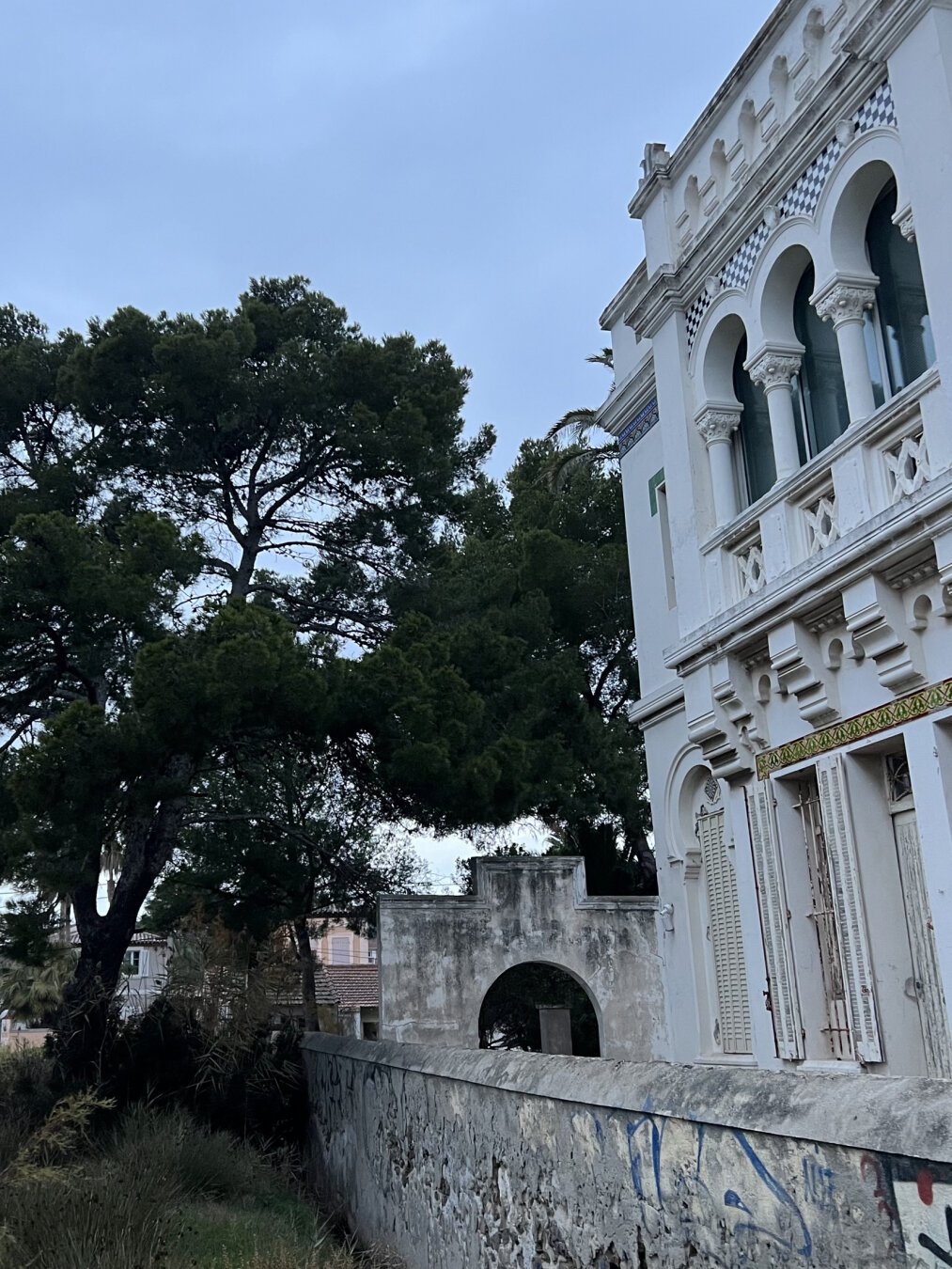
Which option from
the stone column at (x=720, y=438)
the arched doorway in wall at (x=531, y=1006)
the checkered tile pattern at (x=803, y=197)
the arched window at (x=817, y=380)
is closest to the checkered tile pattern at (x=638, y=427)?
the checkered tile pattern at (x=803, y=197)

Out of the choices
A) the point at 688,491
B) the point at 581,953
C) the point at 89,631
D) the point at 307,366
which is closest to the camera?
the point at 688,491

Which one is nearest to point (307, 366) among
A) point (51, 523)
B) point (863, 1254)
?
point (51, 523)

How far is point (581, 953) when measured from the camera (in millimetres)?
14969

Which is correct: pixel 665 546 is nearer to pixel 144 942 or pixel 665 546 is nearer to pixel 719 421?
pixel 719 421

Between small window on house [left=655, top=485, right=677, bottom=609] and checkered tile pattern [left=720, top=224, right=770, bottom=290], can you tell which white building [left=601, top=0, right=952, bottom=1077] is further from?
small window on house [left=655, top=485, right=677, bottom=609]

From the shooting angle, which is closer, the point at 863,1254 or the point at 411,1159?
the point at 863,1254

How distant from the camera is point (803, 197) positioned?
891cm

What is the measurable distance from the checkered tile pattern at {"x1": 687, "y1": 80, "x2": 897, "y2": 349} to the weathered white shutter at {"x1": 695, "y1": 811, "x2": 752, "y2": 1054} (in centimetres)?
444

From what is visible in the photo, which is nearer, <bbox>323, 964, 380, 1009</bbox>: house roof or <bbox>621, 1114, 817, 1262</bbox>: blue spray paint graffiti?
<bbox>621, 1114, 817, 1262</bbox>: blue spray paint graffiti

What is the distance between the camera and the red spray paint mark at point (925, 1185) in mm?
3053

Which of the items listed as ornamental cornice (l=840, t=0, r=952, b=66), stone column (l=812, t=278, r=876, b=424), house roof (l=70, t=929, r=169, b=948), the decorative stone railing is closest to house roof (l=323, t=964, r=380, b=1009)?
house roof (l=70, t=929, r=169, b=948)

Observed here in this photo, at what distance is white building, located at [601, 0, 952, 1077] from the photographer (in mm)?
7469

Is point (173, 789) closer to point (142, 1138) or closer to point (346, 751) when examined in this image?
point (346, 751)

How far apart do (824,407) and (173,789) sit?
7.85 meters
